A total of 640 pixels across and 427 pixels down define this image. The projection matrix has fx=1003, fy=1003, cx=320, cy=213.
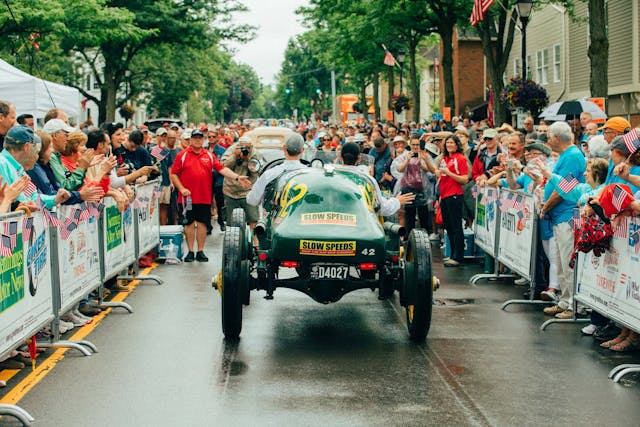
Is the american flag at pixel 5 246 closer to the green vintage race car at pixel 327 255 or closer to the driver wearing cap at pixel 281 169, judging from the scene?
the green vintage race car at pixel 327 255

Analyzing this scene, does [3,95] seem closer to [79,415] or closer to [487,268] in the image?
[487,268]

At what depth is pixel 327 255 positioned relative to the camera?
9.29 metres

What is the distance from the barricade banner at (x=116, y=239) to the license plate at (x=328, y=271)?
11.1 feet

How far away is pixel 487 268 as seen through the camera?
1488 centimetres

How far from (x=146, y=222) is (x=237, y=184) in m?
1.87

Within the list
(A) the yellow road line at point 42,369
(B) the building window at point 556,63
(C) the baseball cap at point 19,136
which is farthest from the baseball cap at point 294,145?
(B) the building window at point 556,63

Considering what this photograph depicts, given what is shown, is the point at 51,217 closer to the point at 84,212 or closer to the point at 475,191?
the point at 84,212

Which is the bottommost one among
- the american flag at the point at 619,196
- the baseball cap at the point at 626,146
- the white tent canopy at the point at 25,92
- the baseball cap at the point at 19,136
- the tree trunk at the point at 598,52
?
the american flag at the point at 619,196

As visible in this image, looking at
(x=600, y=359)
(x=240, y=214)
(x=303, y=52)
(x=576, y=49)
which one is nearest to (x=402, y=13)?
(x=576, y=49)

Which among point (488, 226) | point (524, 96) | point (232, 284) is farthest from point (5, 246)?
point (524, 96)

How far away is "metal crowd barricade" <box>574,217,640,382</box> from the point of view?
336 inches

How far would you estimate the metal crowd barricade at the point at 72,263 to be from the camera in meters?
9.30

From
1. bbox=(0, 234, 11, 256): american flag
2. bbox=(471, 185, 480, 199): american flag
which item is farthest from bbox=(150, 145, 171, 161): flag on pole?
bbox=(0, 234, 11, 256): american flag

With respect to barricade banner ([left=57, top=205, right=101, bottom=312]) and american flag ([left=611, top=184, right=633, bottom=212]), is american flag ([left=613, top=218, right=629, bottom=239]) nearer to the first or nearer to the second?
american flag ([left=611, top=184, right=633, bottom=212])
